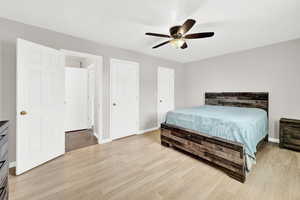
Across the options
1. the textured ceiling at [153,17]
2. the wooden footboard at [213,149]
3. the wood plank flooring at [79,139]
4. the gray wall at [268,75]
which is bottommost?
the wood plank flooring at [79,139]

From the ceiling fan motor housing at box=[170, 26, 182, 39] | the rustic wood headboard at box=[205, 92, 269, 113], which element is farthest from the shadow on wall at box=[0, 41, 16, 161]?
the rustic wood headboard at box=[205, 92, 269, 113]

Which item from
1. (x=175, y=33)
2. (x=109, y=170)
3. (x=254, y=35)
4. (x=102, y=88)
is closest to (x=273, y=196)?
(x=109, y=170)

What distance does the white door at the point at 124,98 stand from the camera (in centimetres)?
339

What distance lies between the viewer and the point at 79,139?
11.2 ft

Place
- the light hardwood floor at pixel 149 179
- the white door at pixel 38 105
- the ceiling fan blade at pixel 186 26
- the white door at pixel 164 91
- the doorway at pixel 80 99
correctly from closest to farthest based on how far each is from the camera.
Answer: the light hardwood floor at pixel 149 179 → the ceiling fan blade at pixel 186 26 → the white door at pixel 38 105 → the doorway at pixel 80 99 → the white door at pixel 164 91

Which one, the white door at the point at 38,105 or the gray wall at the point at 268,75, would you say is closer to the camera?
the white door at the point at 38,105

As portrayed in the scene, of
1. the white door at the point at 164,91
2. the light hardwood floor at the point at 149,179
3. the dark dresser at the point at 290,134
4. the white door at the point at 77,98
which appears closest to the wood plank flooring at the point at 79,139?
the white door at the point at 77,98

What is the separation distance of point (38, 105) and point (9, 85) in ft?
1.75

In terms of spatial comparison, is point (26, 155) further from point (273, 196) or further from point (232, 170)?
point (273, 196)

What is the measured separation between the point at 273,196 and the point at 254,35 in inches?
113

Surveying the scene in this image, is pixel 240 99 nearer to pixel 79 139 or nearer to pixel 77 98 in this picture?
pixel 79 139

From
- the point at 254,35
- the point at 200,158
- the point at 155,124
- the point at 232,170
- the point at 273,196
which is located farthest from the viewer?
the point at 155,124

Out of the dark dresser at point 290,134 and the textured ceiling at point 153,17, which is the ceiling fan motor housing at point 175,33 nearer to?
the textured ceiling at point 153,17

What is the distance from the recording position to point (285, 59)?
3.06 metres
